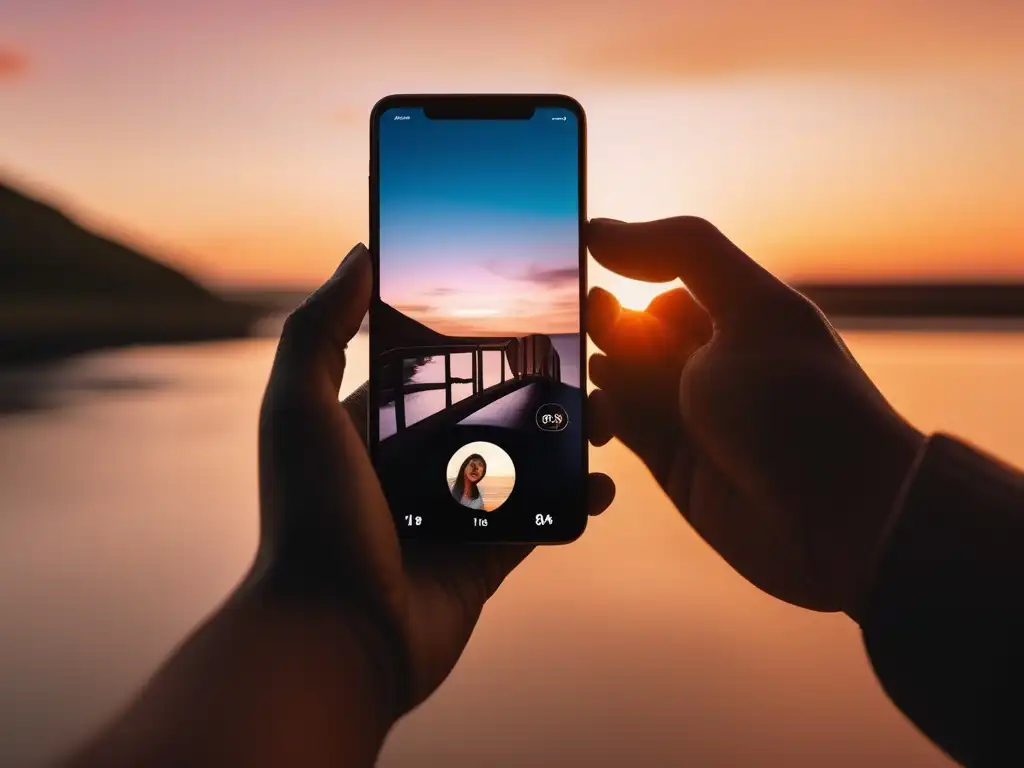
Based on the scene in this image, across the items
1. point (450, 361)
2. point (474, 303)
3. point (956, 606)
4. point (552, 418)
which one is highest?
point (474, 303)

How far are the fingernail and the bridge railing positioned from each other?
0.19m

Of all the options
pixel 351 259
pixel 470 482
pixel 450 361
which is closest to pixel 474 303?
pixel 450 361

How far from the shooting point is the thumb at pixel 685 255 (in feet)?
4.98

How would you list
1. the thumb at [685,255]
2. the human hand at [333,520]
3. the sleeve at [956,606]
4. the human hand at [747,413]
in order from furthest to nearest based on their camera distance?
the thumb at [685,255] < the human hand at [747,413] < the human hand at [333,520] < the sleeve at [956,606]

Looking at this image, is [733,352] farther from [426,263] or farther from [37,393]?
[37,393]

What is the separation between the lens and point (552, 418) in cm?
157

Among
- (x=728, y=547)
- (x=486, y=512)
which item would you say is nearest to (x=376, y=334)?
(x=486, y=512)

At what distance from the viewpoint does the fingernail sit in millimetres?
1421

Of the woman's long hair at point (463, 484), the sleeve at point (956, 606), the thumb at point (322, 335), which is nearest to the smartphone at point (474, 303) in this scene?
the woman's long hair at point (463, 484)

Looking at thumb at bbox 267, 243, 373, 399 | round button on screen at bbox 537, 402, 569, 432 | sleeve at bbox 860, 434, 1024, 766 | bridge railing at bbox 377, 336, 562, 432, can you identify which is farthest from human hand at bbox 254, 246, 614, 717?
sleeve at bbox 860, 434, 1024, 766

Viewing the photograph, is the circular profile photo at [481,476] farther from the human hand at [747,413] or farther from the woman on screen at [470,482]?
the human hand at [747,413]

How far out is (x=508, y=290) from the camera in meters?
1.54

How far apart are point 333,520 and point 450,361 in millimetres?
441

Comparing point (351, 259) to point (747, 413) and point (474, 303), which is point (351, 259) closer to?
point (474, 303)
